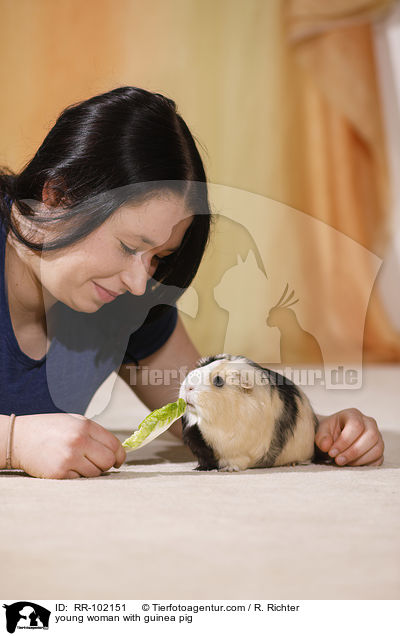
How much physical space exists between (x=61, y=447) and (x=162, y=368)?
1.43ft

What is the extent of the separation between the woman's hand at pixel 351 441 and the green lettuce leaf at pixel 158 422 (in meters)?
0.23

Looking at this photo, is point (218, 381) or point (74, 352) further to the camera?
point (74, 352)

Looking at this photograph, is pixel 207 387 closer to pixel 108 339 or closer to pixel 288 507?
pixel 288 507

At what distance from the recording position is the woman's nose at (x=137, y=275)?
3.34 ft

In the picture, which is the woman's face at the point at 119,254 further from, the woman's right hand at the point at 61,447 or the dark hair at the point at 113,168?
the woman's right hand at the point at 61,447

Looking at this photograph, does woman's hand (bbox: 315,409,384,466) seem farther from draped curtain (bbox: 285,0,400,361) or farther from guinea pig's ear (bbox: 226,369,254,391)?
draped curtain (bbox: 285,0,400,361)

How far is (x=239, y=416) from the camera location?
0.93 meters

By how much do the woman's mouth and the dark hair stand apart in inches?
3.1

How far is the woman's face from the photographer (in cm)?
100
